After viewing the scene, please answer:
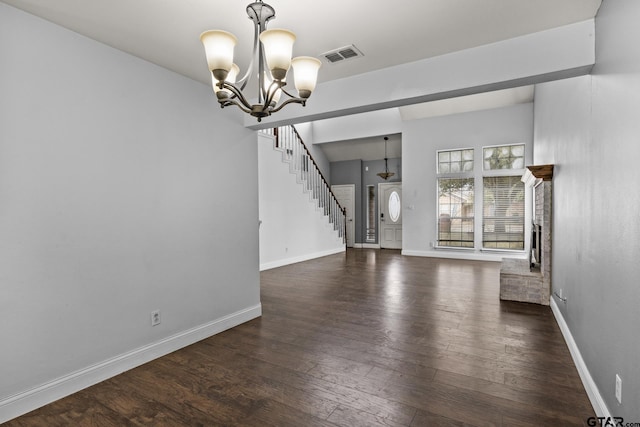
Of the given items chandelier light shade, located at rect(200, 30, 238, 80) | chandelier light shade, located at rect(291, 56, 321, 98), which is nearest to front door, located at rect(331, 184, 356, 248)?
chandelier light shade, located at rect(291, 56, 321, 98)

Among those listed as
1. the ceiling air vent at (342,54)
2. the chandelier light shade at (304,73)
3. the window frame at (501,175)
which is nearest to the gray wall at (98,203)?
the ceiling air vent at (342,54)

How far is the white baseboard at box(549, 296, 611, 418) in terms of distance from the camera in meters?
2.01

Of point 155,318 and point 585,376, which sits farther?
point 155,318

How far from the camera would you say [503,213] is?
26.3 feet

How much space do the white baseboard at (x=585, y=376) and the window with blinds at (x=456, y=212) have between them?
4.95 metres

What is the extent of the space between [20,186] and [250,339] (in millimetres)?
2257

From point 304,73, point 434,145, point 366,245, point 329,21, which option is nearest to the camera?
point 304,73

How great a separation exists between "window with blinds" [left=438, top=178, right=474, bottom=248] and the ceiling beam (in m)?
6.10

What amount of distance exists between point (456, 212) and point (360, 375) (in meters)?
6.86

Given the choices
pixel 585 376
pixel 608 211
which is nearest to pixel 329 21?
pixel 608 211

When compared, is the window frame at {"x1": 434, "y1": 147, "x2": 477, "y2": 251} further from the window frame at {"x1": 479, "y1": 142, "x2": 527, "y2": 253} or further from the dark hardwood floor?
the dark hardwood floor

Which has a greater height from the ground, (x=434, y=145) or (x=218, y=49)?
(x=434, y=145)

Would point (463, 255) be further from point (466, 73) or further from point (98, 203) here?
point (98, 203)

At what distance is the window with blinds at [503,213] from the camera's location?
787 centimetres
